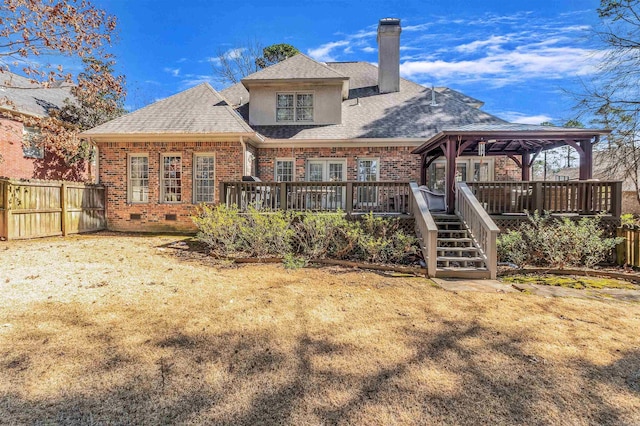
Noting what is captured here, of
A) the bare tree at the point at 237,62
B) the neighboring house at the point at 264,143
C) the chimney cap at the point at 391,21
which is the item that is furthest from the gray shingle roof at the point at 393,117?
the bare tree at the point at 237,62

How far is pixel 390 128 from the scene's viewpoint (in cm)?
1227

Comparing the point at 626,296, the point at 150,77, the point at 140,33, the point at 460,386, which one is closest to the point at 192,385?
the point at 460,386

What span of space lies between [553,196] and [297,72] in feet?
32.3

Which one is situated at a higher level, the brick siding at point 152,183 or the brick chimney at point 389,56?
the brick chimney at point 389,56

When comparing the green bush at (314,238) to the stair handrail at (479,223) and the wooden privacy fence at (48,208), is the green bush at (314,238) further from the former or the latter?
the wooden privacy fence at (48,208)

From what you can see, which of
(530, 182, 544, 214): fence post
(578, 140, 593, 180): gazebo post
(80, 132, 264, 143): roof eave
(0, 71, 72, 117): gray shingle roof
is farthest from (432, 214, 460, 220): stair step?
(0, 71, 72, 117): gray shingle roof

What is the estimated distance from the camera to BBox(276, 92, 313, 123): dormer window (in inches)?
522

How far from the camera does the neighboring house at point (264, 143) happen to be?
11195 mm

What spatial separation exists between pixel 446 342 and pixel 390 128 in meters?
9.95

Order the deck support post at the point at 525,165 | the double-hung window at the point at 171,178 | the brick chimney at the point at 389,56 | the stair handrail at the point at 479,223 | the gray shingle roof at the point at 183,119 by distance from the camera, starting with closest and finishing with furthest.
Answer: the stair handrail at the point at 479,223 < the deck support post at the point at 525,165 < the gray shingle roof at the point at 183,119 < the double-hung window at the point at 171,178 < the brick chimney at the point at 389,56

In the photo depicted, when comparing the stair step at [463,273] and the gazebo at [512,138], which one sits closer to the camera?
the stair step at [463,273]

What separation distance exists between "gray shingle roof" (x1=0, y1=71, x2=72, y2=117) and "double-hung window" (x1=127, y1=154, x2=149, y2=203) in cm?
551

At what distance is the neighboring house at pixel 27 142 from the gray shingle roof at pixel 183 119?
3362 millimetres

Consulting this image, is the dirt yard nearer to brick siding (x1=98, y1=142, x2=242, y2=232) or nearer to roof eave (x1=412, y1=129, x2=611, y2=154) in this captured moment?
roof eave (x1=412, y1=129, x2=611, y2=154)
